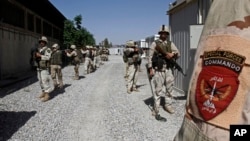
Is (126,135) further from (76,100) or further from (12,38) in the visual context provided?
(12,38)

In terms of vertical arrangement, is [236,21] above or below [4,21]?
below

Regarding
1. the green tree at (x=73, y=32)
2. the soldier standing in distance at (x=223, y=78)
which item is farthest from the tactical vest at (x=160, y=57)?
the green tree at (x=73, y=32)

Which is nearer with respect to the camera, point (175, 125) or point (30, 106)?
point (175, 125)

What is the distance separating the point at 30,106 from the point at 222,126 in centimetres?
843

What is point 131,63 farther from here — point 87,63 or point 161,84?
point 87,63

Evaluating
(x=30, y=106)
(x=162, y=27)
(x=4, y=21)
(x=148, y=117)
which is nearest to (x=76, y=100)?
(x=30, y=106)

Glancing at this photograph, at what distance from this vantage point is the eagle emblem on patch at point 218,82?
1.60 meters

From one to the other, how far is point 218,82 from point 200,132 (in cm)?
30

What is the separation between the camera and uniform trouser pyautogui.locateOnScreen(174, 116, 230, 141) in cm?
164

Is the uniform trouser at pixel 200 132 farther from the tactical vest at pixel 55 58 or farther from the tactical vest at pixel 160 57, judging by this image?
the tactical vest at pixel 55 58

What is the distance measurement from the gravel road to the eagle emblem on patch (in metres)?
4.41

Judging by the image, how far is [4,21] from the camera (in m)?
17.7

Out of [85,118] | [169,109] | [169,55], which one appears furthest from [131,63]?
[169,55]

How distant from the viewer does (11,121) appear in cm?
A: 756
